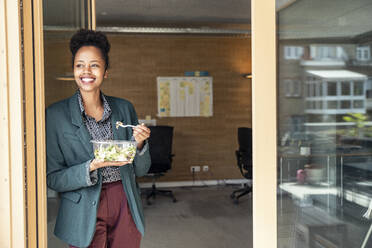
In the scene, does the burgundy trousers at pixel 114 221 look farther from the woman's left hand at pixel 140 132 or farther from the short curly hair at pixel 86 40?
the short curly hair at pixel 86 40

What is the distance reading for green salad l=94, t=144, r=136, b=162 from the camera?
1.81 m

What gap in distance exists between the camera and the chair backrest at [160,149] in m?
6.50

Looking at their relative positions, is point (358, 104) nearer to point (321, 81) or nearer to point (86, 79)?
point (321, 81)

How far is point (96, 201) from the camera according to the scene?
6.31 ft

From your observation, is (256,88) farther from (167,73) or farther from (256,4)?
(167,73)

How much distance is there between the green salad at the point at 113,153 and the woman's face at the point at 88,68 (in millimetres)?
340

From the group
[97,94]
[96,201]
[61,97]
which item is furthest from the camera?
[61,97]

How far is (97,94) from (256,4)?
3.01ft

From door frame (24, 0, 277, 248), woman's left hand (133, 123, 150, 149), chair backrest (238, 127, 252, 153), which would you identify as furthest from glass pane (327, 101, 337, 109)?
chair backrest (238, 127, 252, 153)

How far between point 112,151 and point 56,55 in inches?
25.6

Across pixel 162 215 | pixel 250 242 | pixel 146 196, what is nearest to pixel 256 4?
pixel 250 242

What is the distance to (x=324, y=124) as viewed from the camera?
182 cm

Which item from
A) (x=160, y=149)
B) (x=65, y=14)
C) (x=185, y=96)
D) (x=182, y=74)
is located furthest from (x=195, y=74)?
(x=65, y=14)

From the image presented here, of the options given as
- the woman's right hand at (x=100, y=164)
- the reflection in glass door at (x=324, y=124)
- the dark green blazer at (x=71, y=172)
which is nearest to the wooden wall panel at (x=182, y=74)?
the dark green blazer at (x=71, y=172)
